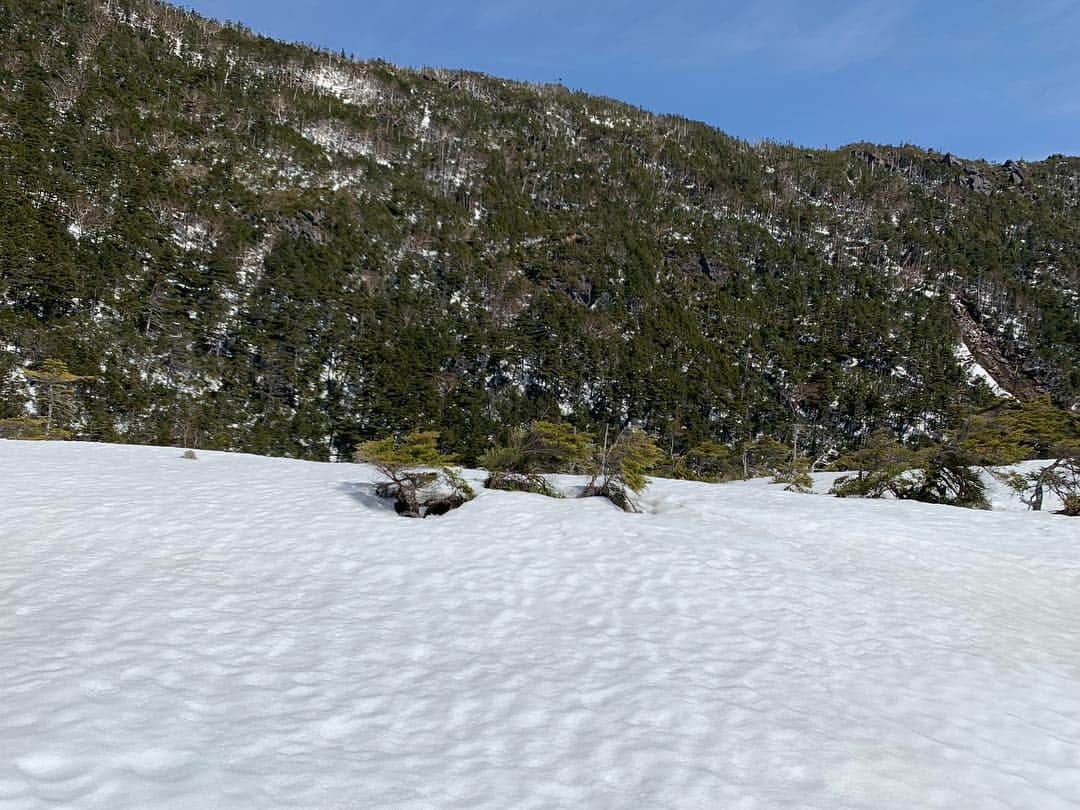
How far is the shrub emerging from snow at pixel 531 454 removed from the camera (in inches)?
578

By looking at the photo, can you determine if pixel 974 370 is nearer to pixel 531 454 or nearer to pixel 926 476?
pixel 926 476

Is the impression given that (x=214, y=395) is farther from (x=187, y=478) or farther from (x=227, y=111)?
(x=227, y=111)

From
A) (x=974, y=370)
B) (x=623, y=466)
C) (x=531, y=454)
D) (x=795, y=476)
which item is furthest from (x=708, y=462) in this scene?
(x=974, y=370)

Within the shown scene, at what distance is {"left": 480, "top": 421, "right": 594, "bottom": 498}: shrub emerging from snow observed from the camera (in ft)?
48.2

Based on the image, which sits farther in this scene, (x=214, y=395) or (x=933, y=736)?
(x=214, y=395)

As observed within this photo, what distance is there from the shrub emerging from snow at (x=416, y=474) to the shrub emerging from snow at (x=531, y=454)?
2.54m

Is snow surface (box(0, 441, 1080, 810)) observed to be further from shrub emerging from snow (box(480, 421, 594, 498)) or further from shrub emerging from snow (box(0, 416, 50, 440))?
shrub emerging from snow (box(0, 416, 50, 440))

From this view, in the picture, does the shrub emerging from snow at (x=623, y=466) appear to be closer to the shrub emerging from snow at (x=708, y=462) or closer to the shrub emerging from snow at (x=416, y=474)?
the shrub emerging from snow at (x=416, y=474)

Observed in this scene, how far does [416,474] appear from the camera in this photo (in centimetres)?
1183

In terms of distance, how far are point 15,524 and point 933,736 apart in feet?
39.5

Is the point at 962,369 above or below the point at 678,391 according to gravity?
above

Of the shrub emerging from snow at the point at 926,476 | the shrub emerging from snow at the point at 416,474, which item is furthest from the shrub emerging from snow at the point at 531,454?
the shrub emerging from snow at the point at 926,476

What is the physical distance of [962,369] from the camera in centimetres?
12988

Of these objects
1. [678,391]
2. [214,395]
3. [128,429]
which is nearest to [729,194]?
[678,391]
